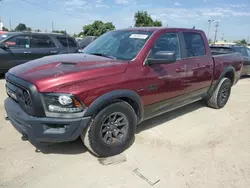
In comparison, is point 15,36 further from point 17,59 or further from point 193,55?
point 193,55

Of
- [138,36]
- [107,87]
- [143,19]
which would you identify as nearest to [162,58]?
[138,36]

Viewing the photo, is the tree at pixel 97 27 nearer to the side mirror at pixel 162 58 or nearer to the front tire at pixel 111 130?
the side mirror at pixel 162 58

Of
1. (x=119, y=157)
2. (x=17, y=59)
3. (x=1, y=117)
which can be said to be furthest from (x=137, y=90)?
(x=17, y=59)

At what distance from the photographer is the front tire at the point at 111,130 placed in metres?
2.68

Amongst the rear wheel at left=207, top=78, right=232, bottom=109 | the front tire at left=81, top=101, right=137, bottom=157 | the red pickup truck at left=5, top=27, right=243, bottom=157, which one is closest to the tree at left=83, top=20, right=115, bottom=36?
the rear wheel at left=207, top=78, right=232, bottom=109

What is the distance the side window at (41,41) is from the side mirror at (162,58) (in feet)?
19.8

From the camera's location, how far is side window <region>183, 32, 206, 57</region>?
13.0 feet

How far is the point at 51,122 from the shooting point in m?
2.41

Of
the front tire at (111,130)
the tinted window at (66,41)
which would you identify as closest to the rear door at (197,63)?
the front tire at (111,130)

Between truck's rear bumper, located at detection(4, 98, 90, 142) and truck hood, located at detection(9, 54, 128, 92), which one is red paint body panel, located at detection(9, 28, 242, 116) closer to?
truck hood, located at detection(9, 54, 128, 92)

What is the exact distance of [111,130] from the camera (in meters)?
2.91

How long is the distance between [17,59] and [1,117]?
399cm

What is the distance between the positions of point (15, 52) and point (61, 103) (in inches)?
240

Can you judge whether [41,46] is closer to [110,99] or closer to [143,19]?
[110,99]
